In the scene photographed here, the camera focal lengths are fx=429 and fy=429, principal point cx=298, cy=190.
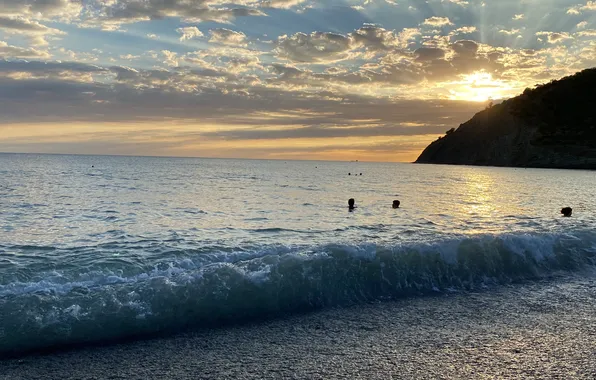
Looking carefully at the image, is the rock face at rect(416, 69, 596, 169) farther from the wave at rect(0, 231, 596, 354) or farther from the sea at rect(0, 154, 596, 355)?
the wave at rect(0, 231, 596, 354)

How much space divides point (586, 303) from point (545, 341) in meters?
3.71

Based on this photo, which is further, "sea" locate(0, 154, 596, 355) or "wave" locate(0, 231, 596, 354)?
"sea" locate(0, 154, 596, 355)

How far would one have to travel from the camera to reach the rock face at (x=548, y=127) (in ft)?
531

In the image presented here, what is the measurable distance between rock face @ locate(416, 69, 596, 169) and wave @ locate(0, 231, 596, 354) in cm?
16384

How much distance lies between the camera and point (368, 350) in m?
8.12

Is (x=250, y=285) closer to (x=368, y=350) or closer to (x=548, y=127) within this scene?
(x=368, y=350)

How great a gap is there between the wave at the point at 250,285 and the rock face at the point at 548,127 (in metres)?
164

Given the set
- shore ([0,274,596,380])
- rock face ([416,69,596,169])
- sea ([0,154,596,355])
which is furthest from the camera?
rock face ([416,69,596,169])

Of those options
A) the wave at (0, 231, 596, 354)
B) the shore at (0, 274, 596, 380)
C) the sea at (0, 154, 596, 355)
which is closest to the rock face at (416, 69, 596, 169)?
the sea at (0, 154, 596, 355)

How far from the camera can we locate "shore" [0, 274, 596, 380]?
7.25 metres

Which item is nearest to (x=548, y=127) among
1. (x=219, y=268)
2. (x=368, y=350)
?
(x=219, y=268)

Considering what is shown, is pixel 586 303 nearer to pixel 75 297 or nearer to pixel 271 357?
pixel 271 357

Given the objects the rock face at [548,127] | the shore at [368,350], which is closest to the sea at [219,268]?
the shore at [368,350]

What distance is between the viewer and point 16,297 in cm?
981
